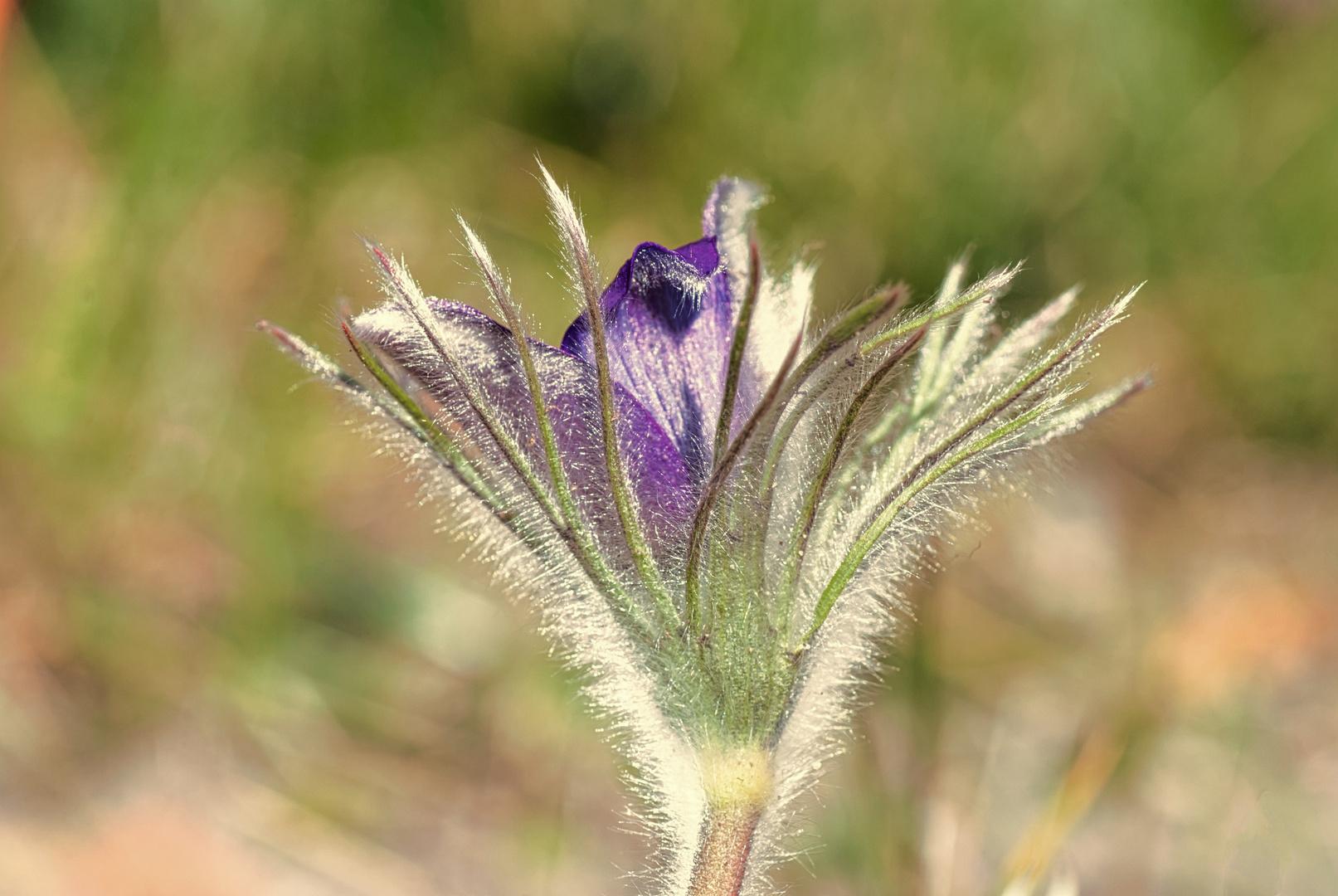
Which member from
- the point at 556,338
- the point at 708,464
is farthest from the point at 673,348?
the point at 556,338

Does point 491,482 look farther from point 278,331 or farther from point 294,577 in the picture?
point 294,577

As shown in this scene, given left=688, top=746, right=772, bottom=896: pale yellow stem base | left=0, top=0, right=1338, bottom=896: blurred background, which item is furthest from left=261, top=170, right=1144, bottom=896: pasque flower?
left=0, top=0, right=1338, bottom=896: blurred background

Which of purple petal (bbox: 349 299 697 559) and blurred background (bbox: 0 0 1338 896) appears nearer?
purple petal (bbox: 349 299 697 559)

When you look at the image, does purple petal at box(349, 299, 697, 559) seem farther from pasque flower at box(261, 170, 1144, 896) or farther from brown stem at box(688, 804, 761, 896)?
brown stem at box(688, 804, 761, 896)

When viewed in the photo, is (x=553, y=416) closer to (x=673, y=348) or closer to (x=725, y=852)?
(x=673, y=348)

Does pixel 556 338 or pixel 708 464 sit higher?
pixel 556 338

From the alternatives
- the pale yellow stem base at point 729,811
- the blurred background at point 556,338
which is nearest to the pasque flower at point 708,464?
the pale yellow stem base at point 729,811
